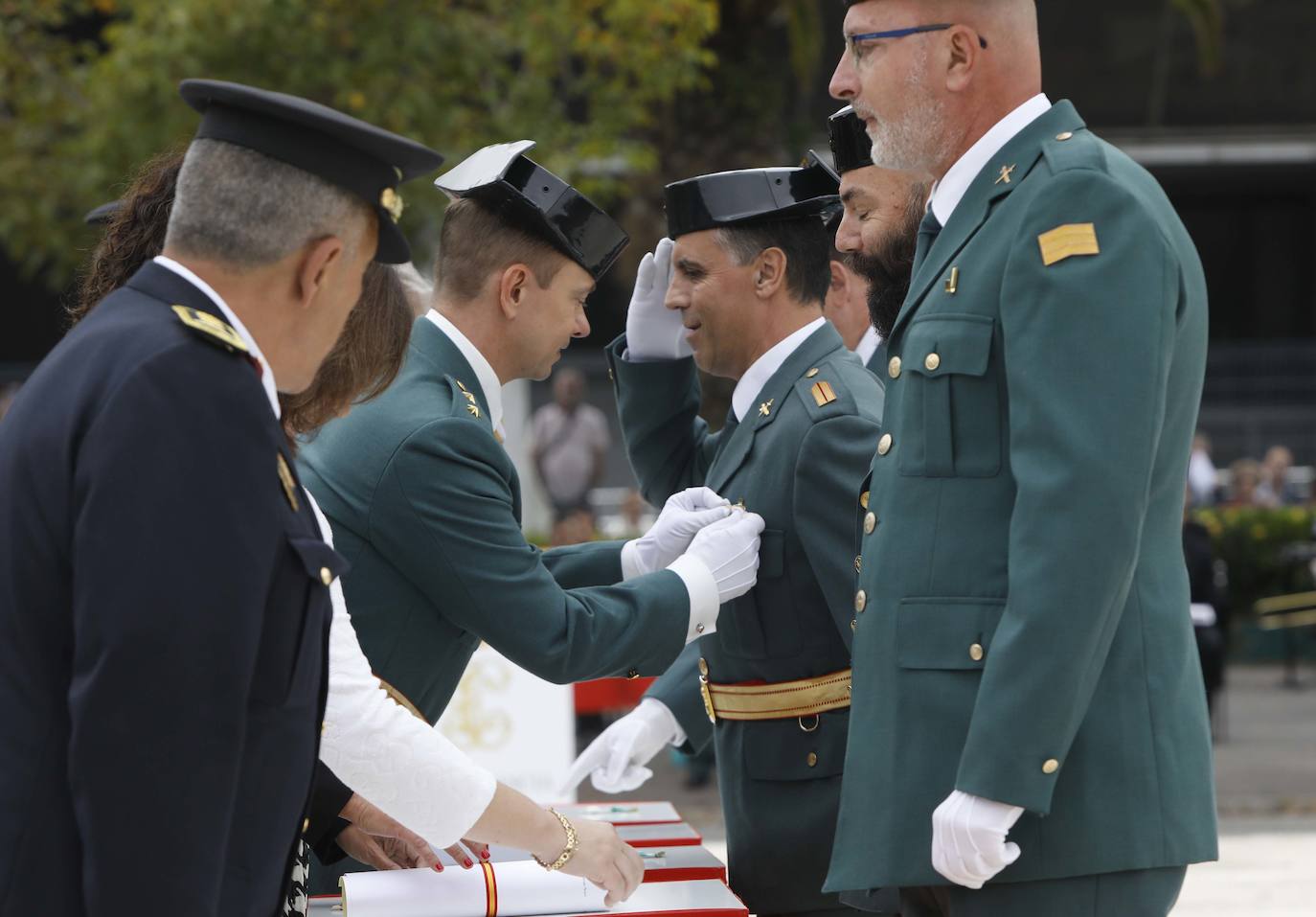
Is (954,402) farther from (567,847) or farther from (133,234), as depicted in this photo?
(133,234)

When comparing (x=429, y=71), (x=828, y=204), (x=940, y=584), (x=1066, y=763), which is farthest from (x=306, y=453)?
(x=429, y=71)

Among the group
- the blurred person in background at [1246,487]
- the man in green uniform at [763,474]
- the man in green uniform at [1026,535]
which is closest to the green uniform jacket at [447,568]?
the man in green uniform at [763,474]

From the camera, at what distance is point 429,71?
8539 millimetres

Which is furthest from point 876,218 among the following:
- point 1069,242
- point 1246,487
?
point 1246,487

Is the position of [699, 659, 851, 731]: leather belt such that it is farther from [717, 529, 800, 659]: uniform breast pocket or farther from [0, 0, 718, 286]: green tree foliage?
[0, 0, 718, 286]: green tree foliage

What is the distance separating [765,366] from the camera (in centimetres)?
311

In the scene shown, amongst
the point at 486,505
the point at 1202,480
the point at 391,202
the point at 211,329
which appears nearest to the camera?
the point at 211,329

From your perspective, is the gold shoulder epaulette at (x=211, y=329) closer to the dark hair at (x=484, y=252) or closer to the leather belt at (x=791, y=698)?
the dark hair at (x=484, y=252)

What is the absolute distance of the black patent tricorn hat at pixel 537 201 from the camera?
9.60 ft

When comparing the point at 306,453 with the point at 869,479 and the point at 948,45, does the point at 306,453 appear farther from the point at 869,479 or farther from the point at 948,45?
the point at 948,45

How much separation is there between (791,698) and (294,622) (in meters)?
1.26

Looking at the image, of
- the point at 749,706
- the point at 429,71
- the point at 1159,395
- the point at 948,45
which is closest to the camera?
the point at 1159,395

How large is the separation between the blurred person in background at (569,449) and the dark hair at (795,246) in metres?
8.54

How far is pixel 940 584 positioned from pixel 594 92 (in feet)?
23.4
